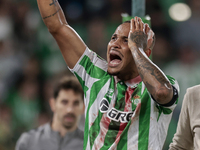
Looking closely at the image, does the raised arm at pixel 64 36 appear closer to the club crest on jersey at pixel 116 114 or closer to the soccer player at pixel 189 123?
Answer: the club crest on jersey at pixel 116 114

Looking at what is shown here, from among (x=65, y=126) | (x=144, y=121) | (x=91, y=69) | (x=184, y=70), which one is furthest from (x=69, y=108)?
(x=184, y=70)

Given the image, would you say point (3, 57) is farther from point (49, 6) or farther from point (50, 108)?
point (49, 6)

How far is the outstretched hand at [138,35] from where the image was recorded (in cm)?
200

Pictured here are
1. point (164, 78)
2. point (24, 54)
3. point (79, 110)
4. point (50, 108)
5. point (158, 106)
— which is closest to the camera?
point (164, 78)

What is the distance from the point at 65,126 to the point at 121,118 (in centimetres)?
197

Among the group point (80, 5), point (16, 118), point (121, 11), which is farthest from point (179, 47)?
point (16, 118)

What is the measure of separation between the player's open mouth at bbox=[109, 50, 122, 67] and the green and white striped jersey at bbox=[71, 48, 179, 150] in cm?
15

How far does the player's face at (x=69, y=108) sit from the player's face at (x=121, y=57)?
1.70 meters

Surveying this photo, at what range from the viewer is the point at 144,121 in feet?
→ 6.48

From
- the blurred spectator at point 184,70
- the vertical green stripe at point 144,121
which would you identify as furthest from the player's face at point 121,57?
the blurred spectator at point 184,70

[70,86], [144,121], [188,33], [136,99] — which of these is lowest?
[188,33]

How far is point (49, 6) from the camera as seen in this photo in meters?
2.19

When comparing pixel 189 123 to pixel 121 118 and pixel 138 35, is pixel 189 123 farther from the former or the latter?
pixel 138 35

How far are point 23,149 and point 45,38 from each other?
222cm
